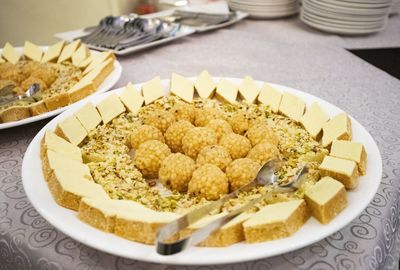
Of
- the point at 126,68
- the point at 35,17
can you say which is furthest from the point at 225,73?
Result: the point at 35,17

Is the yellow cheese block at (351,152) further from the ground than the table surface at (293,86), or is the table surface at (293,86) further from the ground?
the yellow cheese block at (351,152)

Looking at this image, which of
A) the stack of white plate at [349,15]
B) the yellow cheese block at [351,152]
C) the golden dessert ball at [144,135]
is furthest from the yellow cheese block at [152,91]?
the stack of white plate at [349,15]

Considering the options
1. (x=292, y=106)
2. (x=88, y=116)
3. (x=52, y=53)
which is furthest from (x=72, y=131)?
(x=52, y=53)

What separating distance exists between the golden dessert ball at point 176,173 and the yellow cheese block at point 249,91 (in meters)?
0.44

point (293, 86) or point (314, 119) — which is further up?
point (314, 119)

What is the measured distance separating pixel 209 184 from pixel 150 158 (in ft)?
0.59

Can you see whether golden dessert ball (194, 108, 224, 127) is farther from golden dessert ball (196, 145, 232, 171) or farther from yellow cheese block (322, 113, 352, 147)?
yellow cheese block (322, 113, 352, 147)

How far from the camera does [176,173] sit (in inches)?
33.4

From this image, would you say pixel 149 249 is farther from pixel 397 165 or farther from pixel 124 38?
pixel 124 38

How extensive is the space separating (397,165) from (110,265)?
79cm

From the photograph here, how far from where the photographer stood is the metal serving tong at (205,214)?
60 cm

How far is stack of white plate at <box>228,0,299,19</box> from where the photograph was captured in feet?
7.89

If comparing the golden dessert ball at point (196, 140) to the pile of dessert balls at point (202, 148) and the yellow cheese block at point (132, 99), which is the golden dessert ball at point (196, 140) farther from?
the yellow cheese block at point (132, 99)

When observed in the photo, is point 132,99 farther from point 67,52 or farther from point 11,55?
point 11,55
